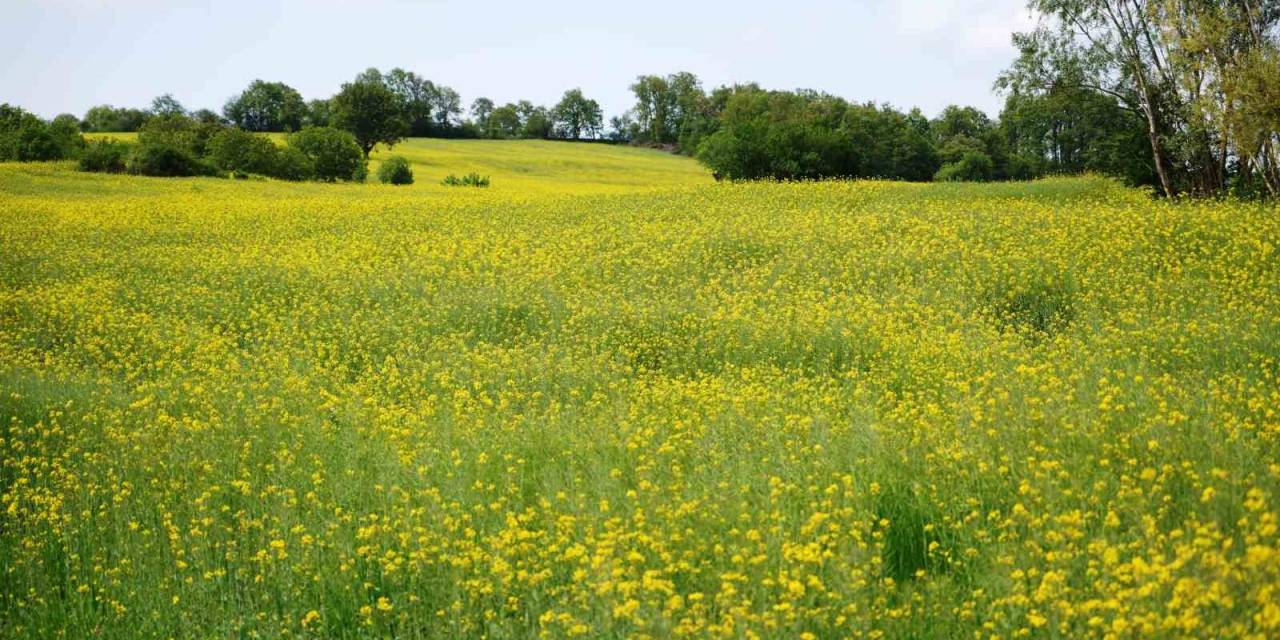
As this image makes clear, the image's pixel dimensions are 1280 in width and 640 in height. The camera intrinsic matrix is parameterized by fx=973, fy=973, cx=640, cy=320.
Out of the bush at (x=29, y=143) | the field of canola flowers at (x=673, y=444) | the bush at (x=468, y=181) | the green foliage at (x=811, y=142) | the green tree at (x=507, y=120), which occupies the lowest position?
the field of canola flowers at (x=673, y=444)

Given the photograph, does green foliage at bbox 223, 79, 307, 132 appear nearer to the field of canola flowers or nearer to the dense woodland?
the dense woodland

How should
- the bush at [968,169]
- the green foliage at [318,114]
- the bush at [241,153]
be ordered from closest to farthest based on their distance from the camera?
1. the bush at [241,153]
2. the bush at [968,169]
3. the green foliage at [318,114]

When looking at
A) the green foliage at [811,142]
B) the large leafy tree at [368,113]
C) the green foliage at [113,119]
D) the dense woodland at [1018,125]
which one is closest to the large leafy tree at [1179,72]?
the dense woodland at [1018,125]

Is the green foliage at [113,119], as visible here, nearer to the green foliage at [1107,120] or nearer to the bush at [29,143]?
the bush at [29,143]

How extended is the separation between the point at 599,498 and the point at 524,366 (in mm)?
4299

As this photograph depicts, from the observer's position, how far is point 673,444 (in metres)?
7.72

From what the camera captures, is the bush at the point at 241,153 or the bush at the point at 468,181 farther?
the bush at the point at 468,181

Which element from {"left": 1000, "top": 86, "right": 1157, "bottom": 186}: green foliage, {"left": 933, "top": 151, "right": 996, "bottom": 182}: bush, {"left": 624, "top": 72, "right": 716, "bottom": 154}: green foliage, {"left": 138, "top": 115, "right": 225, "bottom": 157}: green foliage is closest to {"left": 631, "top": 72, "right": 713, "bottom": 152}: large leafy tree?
{"left": 624, "top": 72, "right": 716, "bottom": 154}: green foliage

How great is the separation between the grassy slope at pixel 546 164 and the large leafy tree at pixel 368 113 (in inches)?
69.4

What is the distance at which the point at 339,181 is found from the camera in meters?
49.0

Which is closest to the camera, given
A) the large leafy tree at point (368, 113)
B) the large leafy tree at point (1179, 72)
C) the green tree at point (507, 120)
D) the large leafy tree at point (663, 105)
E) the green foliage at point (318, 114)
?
the large leafy tree at point (1179, 72)

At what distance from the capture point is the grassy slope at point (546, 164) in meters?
55.8

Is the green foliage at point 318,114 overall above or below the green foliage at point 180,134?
above

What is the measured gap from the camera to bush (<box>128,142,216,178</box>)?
137ft
